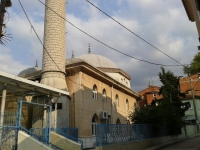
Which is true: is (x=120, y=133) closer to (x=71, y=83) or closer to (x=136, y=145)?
(x=136, y=145)

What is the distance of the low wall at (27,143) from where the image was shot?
305 inches

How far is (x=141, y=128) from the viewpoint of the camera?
39.9ft

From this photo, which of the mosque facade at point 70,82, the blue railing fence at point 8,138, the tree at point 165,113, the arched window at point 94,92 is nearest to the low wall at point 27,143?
the blue railing fence at point 8,138

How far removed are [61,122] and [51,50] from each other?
5.08m

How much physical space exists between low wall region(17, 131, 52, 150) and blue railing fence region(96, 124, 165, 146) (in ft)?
7.10

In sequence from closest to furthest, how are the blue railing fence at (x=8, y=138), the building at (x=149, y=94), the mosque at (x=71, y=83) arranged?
the blue railing fence at (x=8, y=138) < the mosque at (x=71, y=83) < the building at (x=149, y=94)

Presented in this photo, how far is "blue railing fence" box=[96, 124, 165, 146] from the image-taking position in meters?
8.69

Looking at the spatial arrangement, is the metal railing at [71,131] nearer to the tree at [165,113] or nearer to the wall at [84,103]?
the wall at [84,103]

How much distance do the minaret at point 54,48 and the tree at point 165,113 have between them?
17.7 feet

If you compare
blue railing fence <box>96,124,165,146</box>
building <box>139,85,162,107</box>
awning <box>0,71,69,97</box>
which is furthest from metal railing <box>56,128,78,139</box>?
building <box>139,85,162,107</box>

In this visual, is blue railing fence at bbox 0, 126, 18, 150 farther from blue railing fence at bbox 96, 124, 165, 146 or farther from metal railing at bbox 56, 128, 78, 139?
metal railing at bbox 56, 128, 78, 139

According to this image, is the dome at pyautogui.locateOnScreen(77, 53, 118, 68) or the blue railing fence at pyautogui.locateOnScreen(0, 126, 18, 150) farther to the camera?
the dome at pyautogui.locateOnScreen(77, 53, 118, 68)

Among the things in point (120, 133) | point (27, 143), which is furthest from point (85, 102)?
point (27, 143)

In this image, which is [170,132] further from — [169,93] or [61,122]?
[61,122]
